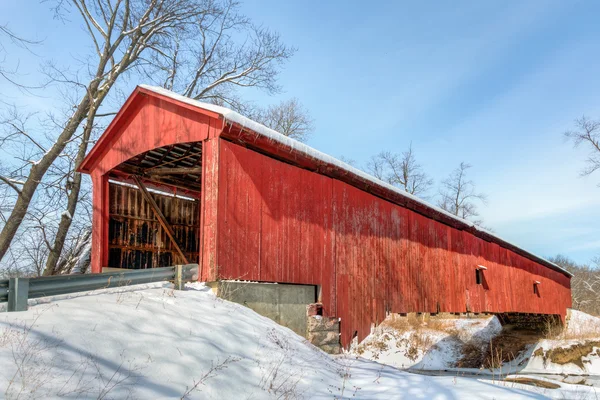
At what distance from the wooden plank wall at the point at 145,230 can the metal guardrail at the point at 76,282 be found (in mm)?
4564

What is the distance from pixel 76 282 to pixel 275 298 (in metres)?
3.64

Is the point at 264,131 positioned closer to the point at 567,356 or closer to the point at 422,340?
the point at 422,340

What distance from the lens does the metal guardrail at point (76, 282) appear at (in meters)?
4.49

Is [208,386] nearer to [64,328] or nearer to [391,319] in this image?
[64,328]

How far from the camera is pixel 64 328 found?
421 centimetres

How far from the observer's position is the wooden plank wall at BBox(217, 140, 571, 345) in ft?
26.2

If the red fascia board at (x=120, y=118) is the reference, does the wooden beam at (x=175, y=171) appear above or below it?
below

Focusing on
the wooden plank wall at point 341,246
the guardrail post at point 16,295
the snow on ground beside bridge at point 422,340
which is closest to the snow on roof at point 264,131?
the wooden plank wall at point 341,246

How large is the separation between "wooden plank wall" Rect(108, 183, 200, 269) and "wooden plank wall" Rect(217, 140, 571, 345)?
14.5ft

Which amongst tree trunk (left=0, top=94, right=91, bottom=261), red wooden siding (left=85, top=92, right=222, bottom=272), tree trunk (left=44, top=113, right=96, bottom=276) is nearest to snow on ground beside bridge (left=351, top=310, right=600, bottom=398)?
red wooden siding (left=85, top=92, right=222, bottom=272)

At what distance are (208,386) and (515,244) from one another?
53.7ft

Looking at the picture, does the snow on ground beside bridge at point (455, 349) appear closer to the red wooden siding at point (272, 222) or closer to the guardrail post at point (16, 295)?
the red wooden siding at point (272, 222)

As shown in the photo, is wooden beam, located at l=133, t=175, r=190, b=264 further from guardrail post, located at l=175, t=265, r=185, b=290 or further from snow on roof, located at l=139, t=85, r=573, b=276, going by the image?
guardrail post, located at l=175, t=265, r=185, b=290

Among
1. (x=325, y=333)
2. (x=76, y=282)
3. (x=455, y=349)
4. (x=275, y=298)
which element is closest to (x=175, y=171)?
(x=275, y=298)
